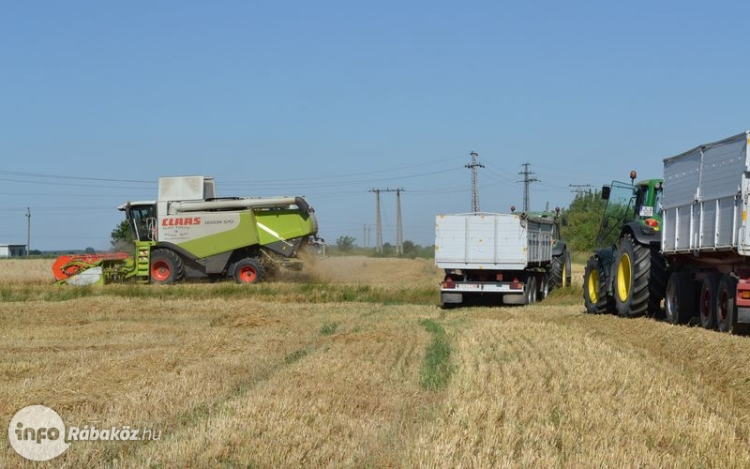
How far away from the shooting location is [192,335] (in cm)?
1415

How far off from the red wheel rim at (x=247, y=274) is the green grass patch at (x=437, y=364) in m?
15.6

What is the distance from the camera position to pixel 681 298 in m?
13.7

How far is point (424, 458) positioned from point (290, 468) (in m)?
0.83

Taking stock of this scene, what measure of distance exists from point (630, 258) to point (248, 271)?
16.5 m

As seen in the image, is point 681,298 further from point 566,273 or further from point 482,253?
point 566,273

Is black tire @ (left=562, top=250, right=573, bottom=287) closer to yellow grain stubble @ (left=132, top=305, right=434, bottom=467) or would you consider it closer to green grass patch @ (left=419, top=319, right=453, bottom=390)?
green grass patch @ (left=419, top=319, right=453, bottom=390)

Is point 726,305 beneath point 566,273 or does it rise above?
beneath

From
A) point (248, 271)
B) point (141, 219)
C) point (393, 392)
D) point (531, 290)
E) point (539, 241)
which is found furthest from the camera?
point (141, 219)

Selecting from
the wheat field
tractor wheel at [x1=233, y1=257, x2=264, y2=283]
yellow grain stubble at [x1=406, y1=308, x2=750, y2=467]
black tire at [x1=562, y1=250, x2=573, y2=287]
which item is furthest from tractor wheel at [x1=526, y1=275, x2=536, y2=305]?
yellow grain stubble at [x1=406, y1=308, x2=750, y2=467]

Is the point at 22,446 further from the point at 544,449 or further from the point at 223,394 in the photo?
the point at 544,449

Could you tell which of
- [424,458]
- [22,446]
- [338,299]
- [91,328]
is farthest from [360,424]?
[338,299]

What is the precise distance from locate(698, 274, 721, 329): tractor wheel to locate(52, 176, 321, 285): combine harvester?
17.7m

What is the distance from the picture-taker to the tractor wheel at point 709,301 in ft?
41.8

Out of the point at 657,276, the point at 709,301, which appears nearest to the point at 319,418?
the point at 709,301
